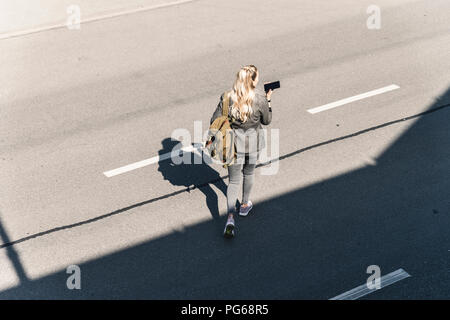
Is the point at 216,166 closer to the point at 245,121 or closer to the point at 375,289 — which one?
the point at 245,121

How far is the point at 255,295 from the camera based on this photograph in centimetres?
600

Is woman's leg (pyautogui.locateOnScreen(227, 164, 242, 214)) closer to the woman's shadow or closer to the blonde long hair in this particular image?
the woman's shadow

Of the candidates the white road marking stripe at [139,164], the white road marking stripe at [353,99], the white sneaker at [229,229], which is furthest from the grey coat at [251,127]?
the white road marking stripe at [353,99]

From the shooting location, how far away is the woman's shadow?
7594mm

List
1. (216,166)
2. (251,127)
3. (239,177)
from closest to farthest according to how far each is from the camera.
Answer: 1. (251,127)
2. (239,177)
3. (216,166)

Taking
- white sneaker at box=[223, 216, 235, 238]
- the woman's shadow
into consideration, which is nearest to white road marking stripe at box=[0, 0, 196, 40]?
the woman's shadow

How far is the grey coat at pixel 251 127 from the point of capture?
20.6ft

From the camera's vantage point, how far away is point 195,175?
312 inches

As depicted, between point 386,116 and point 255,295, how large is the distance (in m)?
4.24

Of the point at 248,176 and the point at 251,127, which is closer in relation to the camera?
the point at 251,127

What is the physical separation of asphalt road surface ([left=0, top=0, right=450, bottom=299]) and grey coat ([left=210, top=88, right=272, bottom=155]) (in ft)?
3.45

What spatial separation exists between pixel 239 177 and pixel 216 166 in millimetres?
1413

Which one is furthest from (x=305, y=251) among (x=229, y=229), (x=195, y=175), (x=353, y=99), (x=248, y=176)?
(x=353, y=99)
